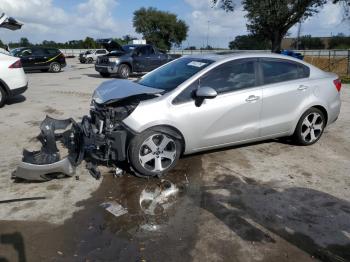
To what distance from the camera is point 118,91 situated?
5164 mm

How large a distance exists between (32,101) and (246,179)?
8.10 m

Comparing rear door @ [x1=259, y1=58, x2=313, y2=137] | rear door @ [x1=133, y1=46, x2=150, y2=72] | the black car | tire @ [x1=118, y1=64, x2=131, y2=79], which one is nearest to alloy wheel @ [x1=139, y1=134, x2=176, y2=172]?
rear door @ [x1=259, y1=58, x2=313, y2=137]

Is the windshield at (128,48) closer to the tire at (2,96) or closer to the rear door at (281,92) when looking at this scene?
the tire at (2,96)

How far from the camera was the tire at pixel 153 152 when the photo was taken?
4.76 meters

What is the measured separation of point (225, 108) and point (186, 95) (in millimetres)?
618

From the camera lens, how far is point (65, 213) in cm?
403

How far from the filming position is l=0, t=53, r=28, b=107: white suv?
31.6 feet

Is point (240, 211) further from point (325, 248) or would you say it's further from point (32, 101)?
point (32, 101)

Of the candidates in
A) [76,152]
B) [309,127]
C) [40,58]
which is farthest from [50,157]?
[40,58]

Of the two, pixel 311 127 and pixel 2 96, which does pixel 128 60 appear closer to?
pixel 2 96

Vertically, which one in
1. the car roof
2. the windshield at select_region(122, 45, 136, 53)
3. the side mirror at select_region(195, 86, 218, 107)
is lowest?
the side mirror at select_region(195, 86, 218, 107)

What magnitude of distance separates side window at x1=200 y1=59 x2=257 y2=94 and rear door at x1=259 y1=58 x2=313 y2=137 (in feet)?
0.71

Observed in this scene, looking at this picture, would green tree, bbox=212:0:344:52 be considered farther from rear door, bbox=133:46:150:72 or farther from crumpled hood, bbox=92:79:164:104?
crumpled hood, bbox=92:79:164:104

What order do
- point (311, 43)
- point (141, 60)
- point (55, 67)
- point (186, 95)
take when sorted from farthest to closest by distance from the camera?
point (311, 43) → point (55, 67) → point (141, 60) → point (186, 95)
